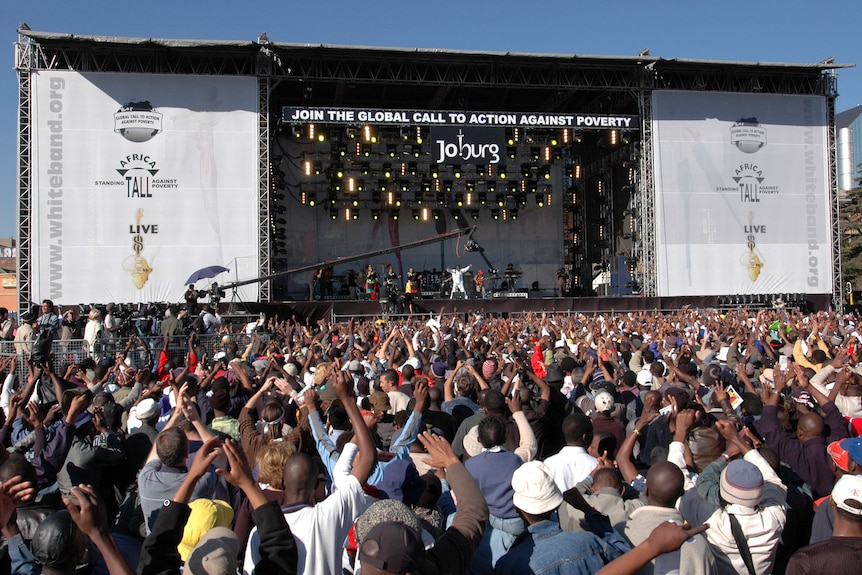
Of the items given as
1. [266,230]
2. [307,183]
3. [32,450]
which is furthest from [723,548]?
[307,183]

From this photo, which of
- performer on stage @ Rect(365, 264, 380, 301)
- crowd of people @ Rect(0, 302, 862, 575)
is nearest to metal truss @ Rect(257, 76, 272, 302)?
performer on stage @ Rect(365, 264, 380, 301)

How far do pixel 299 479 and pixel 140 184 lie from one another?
69.6ft

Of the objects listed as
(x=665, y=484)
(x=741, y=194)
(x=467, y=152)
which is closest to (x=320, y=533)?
(x=665, y=484)

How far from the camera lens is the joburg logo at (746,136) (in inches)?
1008

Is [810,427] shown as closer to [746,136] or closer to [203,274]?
[203,274]

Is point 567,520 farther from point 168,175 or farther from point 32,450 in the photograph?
point 168,175

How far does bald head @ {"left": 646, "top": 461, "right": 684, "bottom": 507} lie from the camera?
9.73 feet

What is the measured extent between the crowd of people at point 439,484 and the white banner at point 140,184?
16.8 m

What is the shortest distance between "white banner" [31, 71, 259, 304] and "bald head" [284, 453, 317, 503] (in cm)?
1957

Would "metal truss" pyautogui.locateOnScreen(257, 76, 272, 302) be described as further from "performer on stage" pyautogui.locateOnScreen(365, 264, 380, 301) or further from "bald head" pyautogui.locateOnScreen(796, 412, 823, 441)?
"bald head" pyautogui.locateOnScreen(796, 412, 823, 441)

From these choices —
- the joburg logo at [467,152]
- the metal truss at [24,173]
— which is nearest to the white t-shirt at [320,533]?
the metal truss at [24,173]

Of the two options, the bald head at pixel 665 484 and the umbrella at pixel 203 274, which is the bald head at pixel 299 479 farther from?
the umbrella at pixel 203 274

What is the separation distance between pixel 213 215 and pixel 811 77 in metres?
20.6

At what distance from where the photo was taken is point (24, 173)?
21516 millimetres
